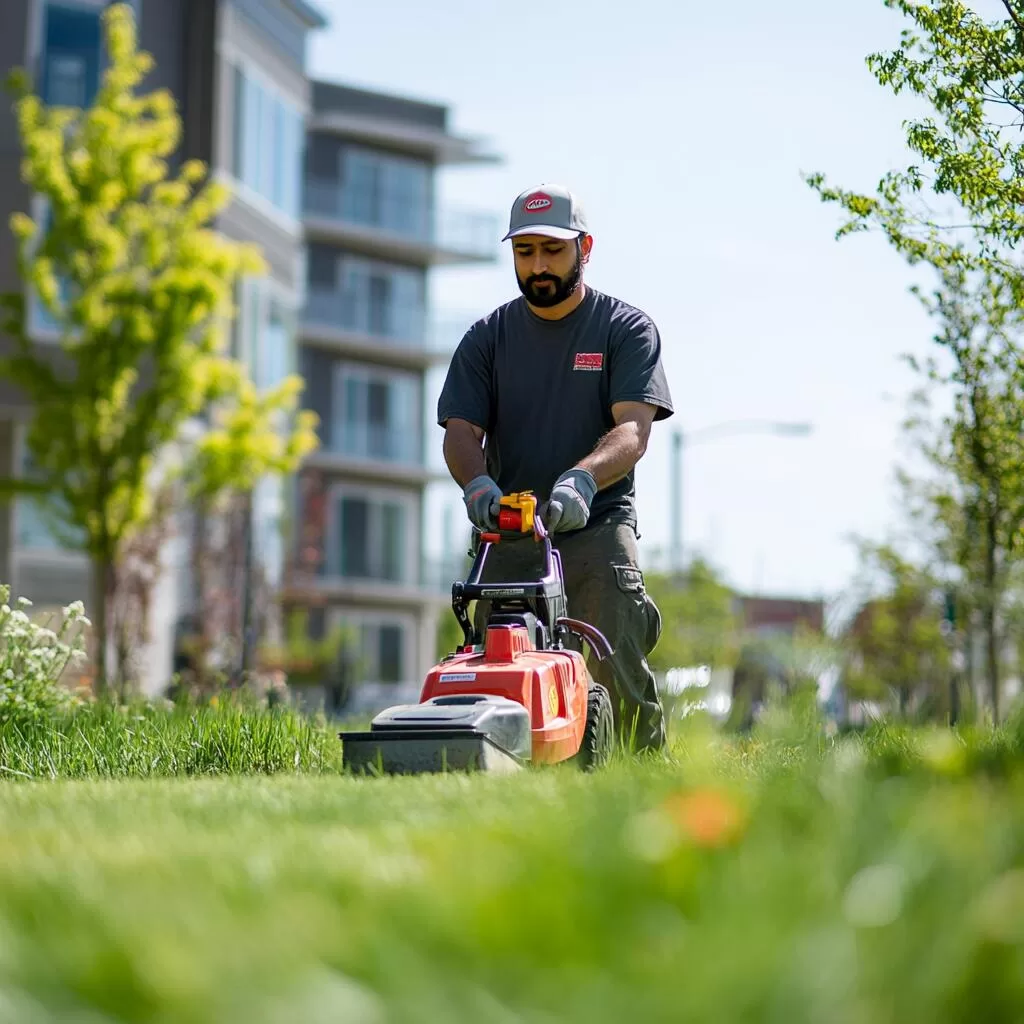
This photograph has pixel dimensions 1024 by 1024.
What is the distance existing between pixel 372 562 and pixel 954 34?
150 feet

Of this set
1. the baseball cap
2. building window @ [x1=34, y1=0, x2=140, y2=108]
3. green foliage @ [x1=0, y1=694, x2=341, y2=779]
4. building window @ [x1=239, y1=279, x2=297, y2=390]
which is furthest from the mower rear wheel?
building window @ [x1=239, y1=279, x2=297, y2=390]

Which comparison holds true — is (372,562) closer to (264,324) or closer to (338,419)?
(338,419)

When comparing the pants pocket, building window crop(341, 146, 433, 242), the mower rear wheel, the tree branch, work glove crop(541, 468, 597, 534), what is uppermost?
building window crop(341, 146, 433, 242)

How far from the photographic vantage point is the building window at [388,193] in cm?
5225

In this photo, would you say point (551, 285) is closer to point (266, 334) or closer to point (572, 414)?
point (572, 414)

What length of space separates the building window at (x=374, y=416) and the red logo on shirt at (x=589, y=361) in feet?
147

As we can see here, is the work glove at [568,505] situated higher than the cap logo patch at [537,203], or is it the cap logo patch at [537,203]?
the cap logo patch at [537,203]

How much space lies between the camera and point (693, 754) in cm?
432

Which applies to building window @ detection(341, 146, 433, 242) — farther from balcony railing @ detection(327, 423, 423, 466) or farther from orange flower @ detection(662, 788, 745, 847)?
orange flower @ detection(662, 788, 745, 847)

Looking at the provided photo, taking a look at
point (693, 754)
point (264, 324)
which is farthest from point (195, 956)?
point (264, 324)

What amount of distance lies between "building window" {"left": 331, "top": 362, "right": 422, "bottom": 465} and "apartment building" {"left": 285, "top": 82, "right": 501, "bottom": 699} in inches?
1.6

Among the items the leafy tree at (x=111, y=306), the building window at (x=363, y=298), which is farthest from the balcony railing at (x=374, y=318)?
the leafy tree at (x=111, y=306)

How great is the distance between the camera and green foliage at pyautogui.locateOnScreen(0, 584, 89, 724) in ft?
22.8

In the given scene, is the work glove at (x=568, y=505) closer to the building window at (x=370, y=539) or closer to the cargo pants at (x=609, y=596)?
the cargo pants at (x=609, y=596)
